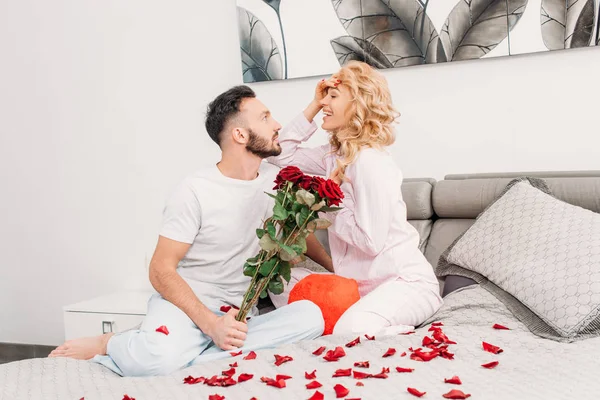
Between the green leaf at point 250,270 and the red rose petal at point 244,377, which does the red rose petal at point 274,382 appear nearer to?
the red rose petal at point 244,377

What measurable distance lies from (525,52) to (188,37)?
5.30ft

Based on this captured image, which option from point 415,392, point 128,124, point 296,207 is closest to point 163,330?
point 296,207

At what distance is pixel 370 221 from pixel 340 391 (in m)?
0.83

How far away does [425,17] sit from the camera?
280 cm

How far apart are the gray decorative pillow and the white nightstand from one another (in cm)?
143

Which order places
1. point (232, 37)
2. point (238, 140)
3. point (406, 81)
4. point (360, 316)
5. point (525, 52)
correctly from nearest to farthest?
1. point (360, 316)
2. point (238, 140)
3. point (525, 52)
4. point (406, 81)
5. point (232, 37)

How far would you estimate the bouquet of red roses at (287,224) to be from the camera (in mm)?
1918

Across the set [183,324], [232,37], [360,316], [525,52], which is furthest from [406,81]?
[183,324]

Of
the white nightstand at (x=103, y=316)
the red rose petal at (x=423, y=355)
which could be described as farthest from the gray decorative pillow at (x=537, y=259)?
the white nightstand at (x=103, y=316)

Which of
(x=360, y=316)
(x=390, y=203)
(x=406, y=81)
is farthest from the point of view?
(x=406, y=81)

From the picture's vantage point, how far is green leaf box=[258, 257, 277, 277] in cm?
197

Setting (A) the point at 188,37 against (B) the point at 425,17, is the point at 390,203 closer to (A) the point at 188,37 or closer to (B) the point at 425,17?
(B) the point at 425,17

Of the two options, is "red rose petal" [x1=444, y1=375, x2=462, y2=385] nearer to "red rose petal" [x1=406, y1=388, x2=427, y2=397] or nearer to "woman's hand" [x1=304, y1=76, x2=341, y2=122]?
"red rose petal" [x1=406, y1=388, x2=427, y2=397]

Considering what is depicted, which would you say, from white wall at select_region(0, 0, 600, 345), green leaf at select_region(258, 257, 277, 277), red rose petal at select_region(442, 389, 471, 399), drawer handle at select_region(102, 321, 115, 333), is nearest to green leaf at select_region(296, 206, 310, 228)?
green leaf at select_region(258, 257, 277, 277)
